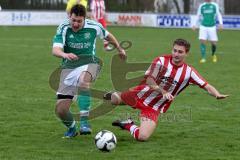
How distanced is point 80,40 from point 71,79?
52 centimetres

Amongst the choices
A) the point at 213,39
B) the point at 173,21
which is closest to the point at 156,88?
the point at 213,39

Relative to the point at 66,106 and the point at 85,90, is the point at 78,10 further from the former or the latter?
the point at 66,106

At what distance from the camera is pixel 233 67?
1642cm

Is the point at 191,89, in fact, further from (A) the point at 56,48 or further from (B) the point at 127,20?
(B) the point at 127,20

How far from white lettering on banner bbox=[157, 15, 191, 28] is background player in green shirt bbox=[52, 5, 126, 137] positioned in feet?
114

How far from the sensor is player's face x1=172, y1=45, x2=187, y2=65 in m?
7.23

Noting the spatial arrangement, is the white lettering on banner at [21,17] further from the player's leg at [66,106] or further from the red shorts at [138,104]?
the player's leg at [66,106]

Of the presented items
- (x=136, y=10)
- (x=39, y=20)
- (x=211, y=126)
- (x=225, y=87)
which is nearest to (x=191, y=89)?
(x=225, y=87)

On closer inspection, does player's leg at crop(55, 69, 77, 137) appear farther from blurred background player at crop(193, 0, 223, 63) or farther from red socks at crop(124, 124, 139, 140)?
blurred background player at crop(193, 0, 223, 63)

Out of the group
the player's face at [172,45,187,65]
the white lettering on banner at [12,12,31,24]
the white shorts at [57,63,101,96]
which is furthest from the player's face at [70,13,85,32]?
the white lettering on banner at [12,12,31,24]

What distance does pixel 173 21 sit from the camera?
138 ft

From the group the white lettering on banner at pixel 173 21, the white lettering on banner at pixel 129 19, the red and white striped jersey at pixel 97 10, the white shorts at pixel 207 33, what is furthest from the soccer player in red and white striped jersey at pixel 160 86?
the white lettering on banner at pixel 129 19

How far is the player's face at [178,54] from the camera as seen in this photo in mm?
7230

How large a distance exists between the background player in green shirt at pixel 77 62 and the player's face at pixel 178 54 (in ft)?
2.40
